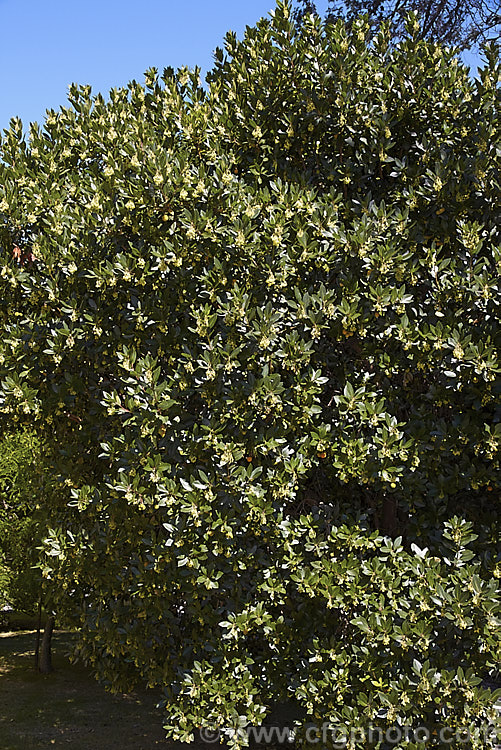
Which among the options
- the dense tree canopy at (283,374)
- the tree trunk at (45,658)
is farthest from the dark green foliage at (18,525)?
the dense tree canopy at (283,374)

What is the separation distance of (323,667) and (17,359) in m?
2.94

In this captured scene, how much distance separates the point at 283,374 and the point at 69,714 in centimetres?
663

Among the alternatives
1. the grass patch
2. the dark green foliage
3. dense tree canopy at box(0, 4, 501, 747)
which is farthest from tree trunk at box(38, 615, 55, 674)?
dense tree canopy at box(0, 4, 501, 747)

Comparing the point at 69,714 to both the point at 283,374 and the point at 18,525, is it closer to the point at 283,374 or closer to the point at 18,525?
the point at 18,525

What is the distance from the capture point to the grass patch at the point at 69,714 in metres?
7.96

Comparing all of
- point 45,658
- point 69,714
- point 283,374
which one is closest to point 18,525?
point 45,658

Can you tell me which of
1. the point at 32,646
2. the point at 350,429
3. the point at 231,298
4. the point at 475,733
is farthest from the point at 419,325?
the point at 32,646

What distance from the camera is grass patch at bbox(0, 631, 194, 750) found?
7965mm

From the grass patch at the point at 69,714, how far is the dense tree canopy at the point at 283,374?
11.0 ft

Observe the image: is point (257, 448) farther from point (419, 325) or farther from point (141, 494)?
point (419, 325)

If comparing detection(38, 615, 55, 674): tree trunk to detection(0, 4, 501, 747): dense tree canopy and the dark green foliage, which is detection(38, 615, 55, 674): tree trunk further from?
detection(0, 4, 501, 747): dense tree canopy

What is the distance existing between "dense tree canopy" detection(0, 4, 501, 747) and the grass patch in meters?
3.35

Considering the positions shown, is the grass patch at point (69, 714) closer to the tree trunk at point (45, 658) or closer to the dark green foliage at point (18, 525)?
the tree trunk at point (45, 658)

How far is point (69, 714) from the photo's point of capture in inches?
356
